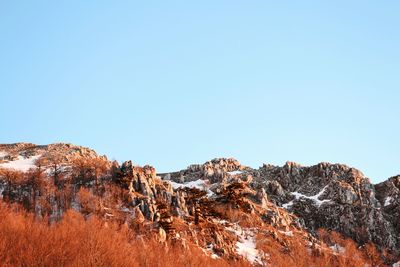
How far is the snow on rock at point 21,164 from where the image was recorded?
304 feet

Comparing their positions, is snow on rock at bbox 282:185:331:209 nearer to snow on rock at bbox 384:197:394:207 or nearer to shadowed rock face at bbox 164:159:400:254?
shadowed rock face at bbox 164:159:400:254

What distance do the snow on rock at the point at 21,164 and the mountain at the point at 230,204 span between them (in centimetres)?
22

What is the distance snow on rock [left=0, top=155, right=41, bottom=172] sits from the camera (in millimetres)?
92588

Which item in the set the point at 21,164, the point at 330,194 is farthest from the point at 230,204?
the point at 21,164

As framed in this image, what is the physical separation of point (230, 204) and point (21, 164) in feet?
178

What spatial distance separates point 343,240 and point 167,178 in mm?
64170

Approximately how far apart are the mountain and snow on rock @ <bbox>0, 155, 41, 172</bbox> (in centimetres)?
22

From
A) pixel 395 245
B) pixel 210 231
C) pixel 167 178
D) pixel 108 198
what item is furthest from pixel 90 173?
pixel 395 245

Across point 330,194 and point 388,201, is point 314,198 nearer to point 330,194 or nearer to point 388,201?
point 330,194

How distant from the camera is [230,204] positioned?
4178 inches

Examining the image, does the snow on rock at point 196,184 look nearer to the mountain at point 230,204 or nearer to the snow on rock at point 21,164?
the mountain at point 230,204

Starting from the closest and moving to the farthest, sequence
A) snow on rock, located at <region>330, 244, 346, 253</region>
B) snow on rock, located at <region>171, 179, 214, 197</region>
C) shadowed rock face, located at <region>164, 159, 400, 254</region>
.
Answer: snow on rock, located at <region>330, 244, 346, 253</region> < shadowed rock face, located at <region>164, 159, 400, 254</region> < snow on rock, located at <region>171, 179, 214, 197</region>

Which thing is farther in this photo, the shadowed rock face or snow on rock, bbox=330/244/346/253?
the shadowed rock face

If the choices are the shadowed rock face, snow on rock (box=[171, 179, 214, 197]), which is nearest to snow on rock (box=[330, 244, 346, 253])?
the shadowed rock face
